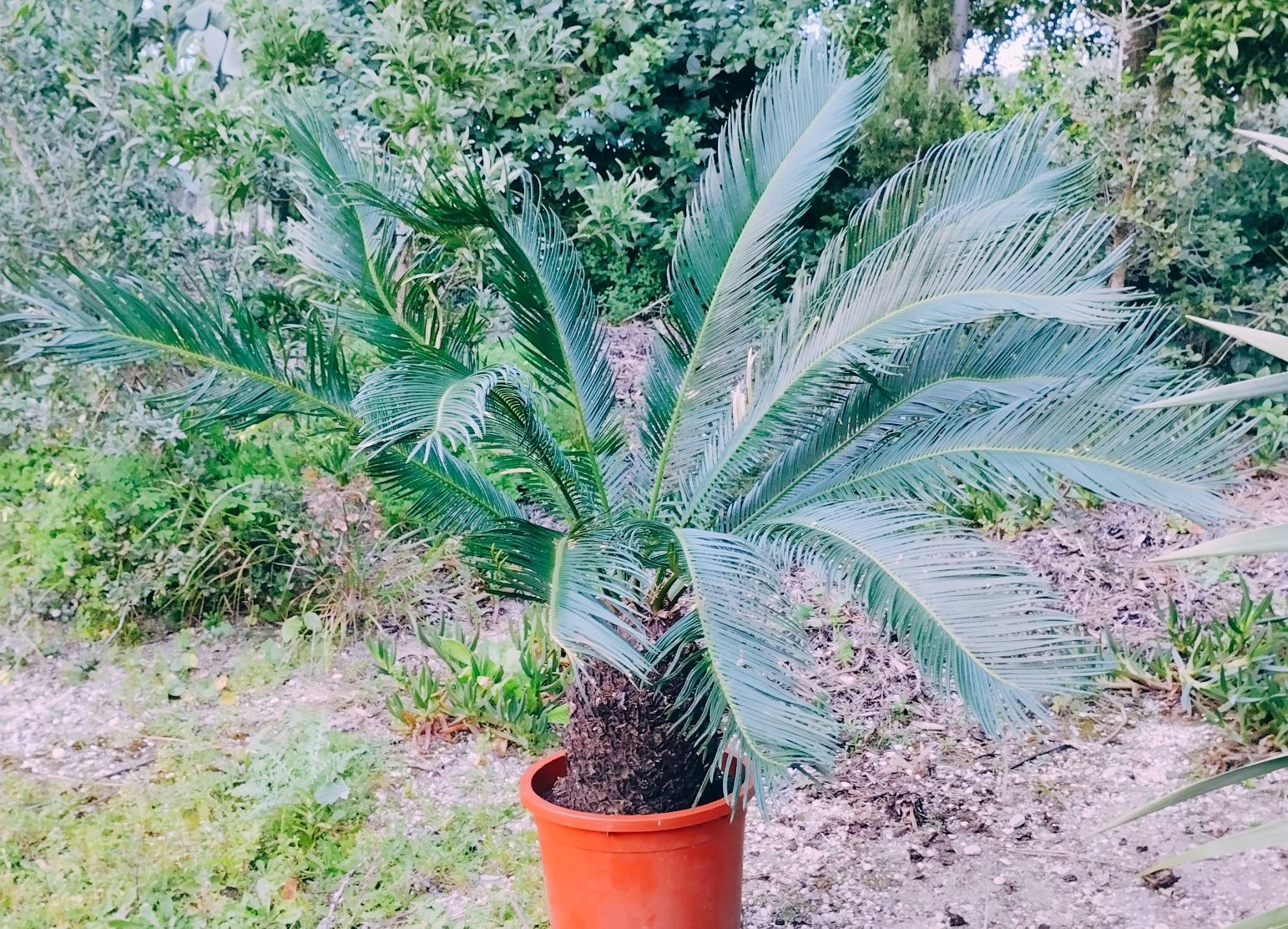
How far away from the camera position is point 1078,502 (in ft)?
16.0

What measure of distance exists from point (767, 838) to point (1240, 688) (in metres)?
1.59

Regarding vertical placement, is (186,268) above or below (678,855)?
above

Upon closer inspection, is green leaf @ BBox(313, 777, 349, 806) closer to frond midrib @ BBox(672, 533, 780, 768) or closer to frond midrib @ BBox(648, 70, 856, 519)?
frond midrib @ BBox(648, 70, 856, 519)

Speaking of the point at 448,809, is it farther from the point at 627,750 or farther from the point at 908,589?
the point at 908,589

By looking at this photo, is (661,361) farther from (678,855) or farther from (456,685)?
(456,685)

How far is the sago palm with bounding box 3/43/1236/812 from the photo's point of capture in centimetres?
189

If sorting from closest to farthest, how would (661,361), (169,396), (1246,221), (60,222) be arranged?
(169,396) → (661,361) → (60,222) → (1246,221)

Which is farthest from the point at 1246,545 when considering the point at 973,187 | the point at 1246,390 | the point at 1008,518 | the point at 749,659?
the point at 1008,518

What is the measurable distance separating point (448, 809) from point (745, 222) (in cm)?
208

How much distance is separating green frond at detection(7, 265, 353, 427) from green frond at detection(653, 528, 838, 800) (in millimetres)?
910

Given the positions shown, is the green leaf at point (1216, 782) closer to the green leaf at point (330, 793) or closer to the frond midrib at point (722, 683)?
the frond midrib at point (722, 683)

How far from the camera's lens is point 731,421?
2.60 m

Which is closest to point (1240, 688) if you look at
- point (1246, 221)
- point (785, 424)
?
point (785, 424)

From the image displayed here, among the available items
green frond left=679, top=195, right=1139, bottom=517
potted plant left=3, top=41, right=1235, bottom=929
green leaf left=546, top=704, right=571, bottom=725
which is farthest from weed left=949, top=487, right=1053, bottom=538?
green frond left=679, top=195, right=1139, bottom=517
